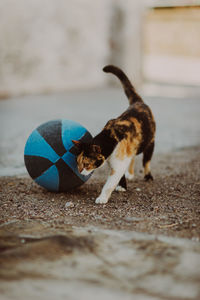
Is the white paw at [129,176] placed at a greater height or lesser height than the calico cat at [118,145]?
lesser

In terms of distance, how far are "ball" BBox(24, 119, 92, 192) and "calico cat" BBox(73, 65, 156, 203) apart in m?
0.17

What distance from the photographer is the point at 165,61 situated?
680 inches

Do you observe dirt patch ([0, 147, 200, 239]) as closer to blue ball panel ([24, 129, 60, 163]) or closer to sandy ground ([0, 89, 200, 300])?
sandy ground ([0, 89, 200, 300])

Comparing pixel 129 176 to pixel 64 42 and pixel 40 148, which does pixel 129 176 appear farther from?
pixel 64 42

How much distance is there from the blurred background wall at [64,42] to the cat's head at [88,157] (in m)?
7.09

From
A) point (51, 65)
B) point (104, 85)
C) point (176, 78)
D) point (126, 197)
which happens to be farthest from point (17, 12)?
point (126, 197)

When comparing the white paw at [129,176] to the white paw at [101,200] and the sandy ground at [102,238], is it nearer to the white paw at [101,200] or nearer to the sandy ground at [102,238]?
the sandy ground at [102,238]

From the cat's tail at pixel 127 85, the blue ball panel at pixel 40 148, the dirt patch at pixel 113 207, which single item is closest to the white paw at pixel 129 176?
the dirt patch at pixel 113 207

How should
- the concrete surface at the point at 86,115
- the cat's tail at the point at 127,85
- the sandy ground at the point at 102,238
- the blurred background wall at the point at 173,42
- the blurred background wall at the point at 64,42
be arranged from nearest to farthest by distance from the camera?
the sandy ground at the point at 102,238 < the cat's tail at the point at 127,85 < the concrete surface at the point at 86,115 < the blurred background wall at the point at 64,42 < the blurred background wall at the point at 173,42

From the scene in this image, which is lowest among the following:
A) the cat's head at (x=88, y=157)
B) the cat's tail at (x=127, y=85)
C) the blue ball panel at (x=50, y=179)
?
the blue ball panel at (x=50, y=179)

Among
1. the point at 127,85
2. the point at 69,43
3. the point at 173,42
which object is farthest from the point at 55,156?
the point at 173,42

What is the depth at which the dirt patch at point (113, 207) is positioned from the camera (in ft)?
9.86

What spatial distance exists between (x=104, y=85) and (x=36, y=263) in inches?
416

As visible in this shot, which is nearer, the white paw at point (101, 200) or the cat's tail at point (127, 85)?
the white paw at point (101, 200)
